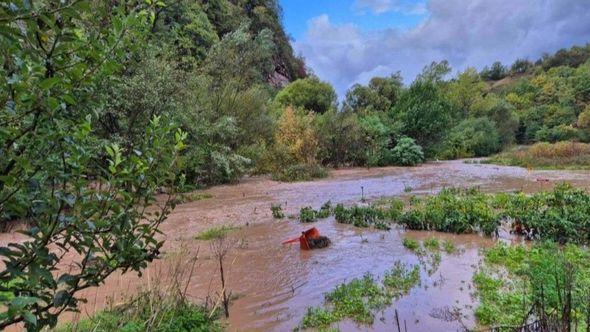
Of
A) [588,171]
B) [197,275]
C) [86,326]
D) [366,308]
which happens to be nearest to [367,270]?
[366,308]

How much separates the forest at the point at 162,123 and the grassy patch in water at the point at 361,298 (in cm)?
161

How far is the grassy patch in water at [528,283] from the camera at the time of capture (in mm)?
4750

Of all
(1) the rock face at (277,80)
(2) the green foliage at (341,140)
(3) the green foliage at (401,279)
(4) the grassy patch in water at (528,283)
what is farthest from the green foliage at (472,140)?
(3) the green foliage at (401,279)

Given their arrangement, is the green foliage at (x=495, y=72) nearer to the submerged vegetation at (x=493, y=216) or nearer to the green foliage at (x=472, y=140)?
the green foliage at (x=472, y=140)

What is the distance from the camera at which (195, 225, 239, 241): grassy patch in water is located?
9782 mm

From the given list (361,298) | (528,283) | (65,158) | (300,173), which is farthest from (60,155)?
(300,173)

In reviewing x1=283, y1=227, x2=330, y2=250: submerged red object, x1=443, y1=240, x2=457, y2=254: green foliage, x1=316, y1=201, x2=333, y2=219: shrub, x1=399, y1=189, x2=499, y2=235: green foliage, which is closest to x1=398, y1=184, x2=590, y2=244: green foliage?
x1=399, y1=189, x2=499, y2=235: green foliage

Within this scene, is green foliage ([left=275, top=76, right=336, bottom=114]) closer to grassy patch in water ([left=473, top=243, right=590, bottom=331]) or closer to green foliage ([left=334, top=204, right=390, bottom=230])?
green foliage ([left=334, top=204, right=390, bottom=230])

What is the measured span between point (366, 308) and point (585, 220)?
6032mm

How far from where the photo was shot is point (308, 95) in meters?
36.6

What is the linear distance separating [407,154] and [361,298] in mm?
24875

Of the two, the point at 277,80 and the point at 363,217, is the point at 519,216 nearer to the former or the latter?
the point at 363,217

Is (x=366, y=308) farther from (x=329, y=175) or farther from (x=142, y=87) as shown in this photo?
(x=329, y=175)

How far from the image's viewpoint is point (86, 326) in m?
4.77
